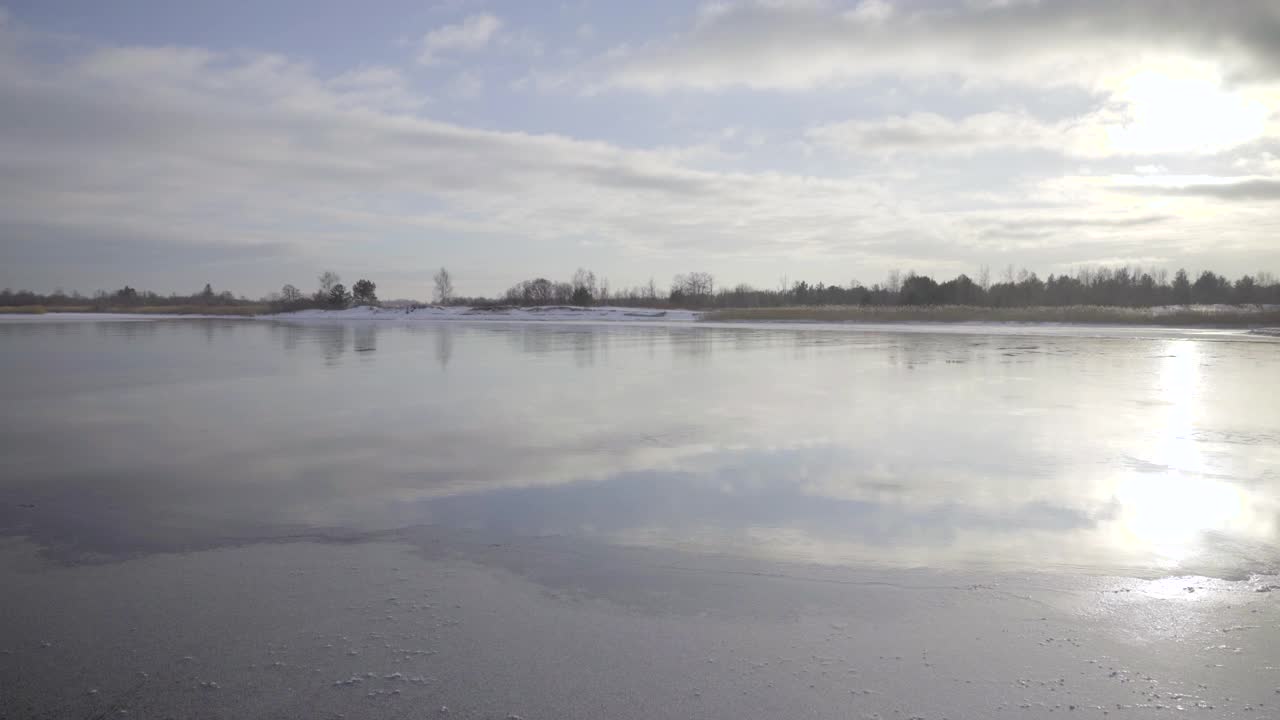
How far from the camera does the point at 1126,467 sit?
21.3 ft

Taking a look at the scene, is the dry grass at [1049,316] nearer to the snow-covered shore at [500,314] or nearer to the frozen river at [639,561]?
the snow-covered shore at [500,314]

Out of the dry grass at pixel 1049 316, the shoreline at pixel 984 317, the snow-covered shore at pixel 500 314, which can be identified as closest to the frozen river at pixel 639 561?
the shoreline at pixel 984 317

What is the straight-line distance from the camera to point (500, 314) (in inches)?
2186

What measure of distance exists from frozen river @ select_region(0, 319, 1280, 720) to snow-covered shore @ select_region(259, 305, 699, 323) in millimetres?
41799

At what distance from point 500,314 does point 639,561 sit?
2063 inches

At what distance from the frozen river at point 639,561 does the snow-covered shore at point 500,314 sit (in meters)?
41.8

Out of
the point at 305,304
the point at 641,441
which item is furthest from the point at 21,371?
the point at 305,304

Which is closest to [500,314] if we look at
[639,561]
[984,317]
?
[984,317]

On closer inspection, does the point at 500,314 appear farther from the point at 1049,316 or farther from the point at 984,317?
the point at 1049,316

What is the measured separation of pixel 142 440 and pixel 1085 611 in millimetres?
8163

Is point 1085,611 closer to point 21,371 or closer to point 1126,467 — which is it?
point 1126,467

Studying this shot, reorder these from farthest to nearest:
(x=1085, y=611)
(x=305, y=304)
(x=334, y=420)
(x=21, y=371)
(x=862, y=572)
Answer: (x=305, y=304) < (x=21, y=371) < (x=334, y=420) < (x=862, y=572) < (x=1085, y=611)

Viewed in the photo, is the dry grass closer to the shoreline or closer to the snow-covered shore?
the shoreline

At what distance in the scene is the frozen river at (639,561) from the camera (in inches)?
117
